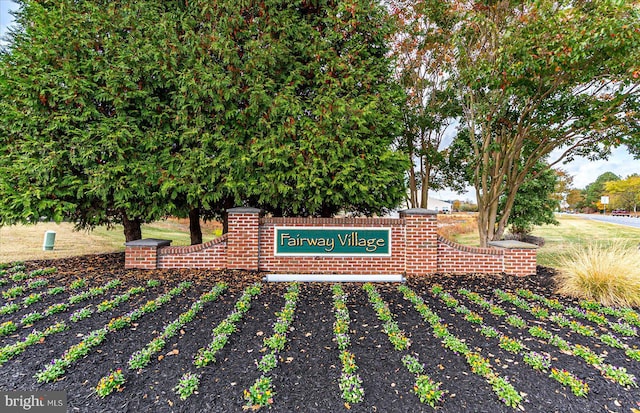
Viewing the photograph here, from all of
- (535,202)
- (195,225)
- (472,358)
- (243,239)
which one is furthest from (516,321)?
(535,202)

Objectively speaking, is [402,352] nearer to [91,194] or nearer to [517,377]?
[517,377]

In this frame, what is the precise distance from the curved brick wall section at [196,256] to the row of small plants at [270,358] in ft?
7.76

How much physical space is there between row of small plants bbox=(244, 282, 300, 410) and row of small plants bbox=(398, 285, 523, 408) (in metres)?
1.85

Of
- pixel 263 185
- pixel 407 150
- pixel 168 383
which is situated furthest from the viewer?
pixel 407 150

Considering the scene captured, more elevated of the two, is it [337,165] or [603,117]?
[603,117]

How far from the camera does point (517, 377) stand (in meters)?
2.86

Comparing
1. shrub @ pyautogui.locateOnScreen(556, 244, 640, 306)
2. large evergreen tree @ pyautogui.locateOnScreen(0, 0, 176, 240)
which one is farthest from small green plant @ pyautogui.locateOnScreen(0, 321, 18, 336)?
shrub @ pyautogui.locateOnScreen(556, 244, 640, 306)

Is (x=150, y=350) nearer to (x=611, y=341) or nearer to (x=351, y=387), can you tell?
(x=351, y=387)

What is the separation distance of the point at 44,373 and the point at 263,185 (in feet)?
14.0

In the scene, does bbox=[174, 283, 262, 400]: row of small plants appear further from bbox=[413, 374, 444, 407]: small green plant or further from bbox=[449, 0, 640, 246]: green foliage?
bbox=[449, 0, 640, 246]: green foliage

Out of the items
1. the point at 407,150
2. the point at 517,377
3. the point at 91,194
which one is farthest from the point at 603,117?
the point at 91,194

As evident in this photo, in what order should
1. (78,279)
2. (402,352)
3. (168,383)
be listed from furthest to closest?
(78,279), (402,352), (168,383)

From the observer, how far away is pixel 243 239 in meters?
6.47

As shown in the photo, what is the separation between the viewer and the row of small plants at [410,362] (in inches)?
100
